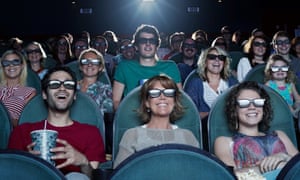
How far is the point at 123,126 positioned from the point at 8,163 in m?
1.65

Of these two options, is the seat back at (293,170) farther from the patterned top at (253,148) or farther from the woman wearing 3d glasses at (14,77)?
the woman wearing 3d glasses at (14,77)

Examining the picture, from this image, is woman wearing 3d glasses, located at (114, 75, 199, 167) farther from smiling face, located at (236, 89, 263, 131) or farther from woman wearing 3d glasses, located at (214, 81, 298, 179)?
smiling face, located at (236, 89, 263, 131)

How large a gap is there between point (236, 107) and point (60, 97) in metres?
1.08

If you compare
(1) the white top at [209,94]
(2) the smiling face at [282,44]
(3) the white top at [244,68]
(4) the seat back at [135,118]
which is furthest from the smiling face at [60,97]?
(2) the smiling face at [282,44]

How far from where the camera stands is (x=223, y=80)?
4.47 m

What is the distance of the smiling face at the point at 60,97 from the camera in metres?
3.03

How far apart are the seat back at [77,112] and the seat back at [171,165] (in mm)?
1667

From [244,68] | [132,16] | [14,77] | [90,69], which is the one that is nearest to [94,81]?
[90,69]

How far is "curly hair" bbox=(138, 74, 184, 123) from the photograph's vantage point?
3.16 meters

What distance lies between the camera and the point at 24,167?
5.55 ft

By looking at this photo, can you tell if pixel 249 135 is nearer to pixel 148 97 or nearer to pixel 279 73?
pixel 148 97

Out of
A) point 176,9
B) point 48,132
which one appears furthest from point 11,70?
point 176,9

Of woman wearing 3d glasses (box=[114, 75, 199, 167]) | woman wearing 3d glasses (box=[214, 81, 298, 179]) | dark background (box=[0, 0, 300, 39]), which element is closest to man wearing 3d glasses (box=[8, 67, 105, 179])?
woman wearing 3d glasses (box=[114, 75, 199, 167])

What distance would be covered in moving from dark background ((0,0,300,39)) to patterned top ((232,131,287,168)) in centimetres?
1077
